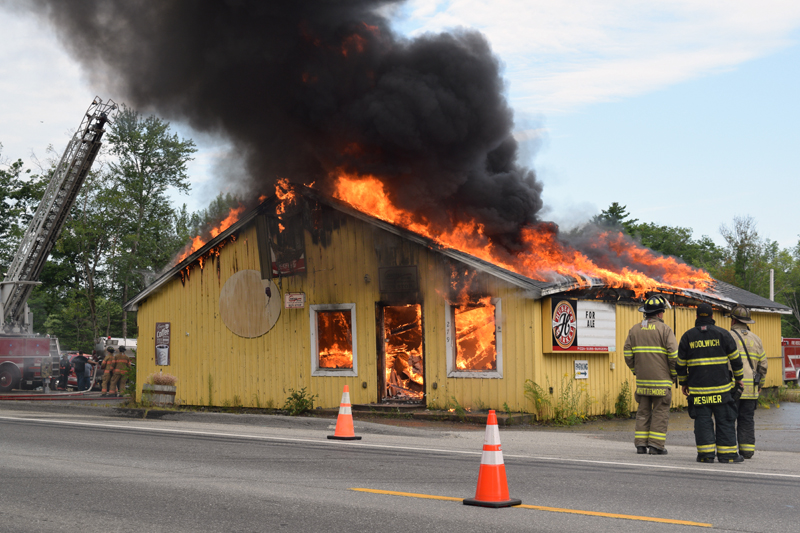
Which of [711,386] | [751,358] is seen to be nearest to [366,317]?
[751,358]

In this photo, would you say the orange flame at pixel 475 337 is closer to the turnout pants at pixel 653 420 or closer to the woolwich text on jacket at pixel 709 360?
the turnout pants at pixel 653 420

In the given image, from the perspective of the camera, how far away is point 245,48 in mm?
16562

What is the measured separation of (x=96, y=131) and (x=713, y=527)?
81.9 ft

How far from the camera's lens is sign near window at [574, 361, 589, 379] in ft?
47.1

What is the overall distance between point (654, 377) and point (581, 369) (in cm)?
534

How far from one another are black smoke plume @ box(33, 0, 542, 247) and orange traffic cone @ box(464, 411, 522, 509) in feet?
32.8

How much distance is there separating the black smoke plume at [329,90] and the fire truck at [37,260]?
9.58 meters

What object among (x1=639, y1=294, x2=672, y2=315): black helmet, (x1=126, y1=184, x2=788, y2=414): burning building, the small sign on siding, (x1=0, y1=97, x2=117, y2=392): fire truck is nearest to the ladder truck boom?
(x1=0, y1=97, x2=117, y2=392): fire truck

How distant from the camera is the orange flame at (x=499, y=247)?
14992 mm

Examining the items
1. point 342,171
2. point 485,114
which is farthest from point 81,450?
point 485,114

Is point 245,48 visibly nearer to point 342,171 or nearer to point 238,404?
point 342,171

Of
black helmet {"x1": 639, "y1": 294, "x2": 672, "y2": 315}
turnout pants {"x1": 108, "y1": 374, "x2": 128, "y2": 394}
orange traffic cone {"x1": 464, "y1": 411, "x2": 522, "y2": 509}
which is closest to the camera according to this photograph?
orange traffic cone {"x1": 464, "y1": 411, "x2": 522, "y2": 509}

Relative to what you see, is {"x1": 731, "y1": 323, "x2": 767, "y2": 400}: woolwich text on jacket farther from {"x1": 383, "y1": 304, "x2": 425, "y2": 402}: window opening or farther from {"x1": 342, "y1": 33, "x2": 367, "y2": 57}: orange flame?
{"x1": 342, "y1": 33, "x2": 367, "y2": 57}: orange flame

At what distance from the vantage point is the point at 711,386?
8.55m
